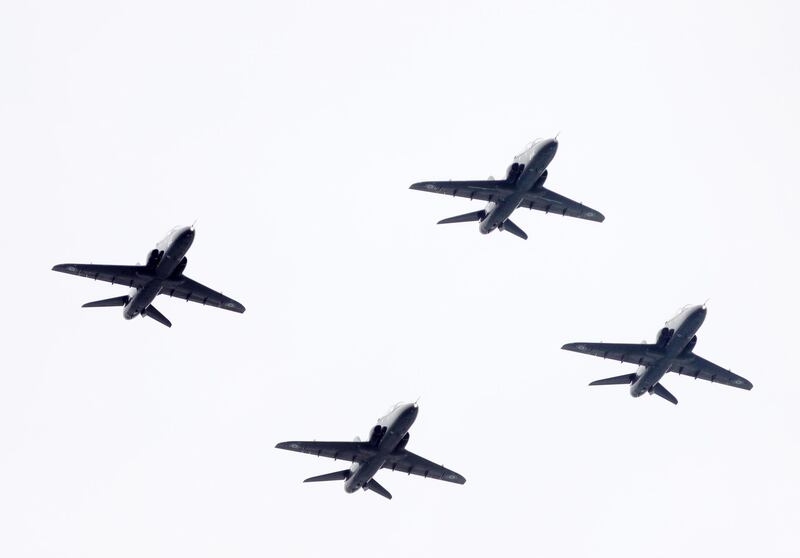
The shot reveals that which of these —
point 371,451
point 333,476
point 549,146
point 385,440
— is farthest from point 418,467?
point 549,146

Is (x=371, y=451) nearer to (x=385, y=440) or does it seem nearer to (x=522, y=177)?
(x=385, y=440)

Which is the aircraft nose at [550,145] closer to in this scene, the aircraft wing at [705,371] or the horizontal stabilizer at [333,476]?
the aircraft wing at [705,371]

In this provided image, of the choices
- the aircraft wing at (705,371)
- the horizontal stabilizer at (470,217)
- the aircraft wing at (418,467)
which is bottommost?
the aircraft wing at (418,467)

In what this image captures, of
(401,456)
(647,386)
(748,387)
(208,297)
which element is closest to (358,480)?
(401,456)

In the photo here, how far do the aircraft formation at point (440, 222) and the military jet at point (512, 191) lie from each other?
7 cm

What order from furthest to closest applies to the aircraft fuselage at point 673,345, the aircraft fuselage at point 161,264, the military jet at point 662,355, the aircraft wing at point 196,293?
the military jet at point 662,355
the aircraft fuselage at point 673,345
the aircraft wing at point 196,293
the aircraft fuselage at point 161,264

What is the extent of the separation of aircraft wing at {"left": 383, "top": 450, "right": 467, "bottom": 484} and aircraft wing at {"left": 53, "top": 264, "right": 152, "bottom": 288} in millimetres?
21587

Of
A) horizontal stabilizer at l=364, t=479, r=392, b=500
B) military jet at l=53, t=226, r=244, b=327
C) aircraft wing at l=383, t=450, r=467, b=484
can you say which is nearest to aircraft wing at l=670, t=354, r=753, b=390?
aircraft wing at l=383, t=450, r=467, b=484

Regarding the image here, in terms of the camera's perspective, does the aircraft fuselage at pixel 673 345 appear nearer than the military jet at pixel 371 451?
No

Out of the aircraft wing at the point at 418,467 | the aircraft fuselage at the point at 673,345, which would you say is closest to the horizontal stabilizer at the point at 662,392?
the aircraft fuselage at the point at 673,345

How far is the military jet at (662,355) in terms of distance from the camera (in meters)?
101

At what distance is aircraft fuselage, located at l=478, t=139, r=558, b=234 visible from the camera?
98.2m

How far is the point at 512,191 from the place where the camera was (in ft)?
336

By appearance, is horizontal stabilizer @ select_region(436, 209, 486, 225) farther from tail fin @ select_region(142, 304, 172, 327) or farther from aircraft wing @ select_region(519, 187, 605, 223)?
tail fin @ select_region(142, 304, 172, 327)
